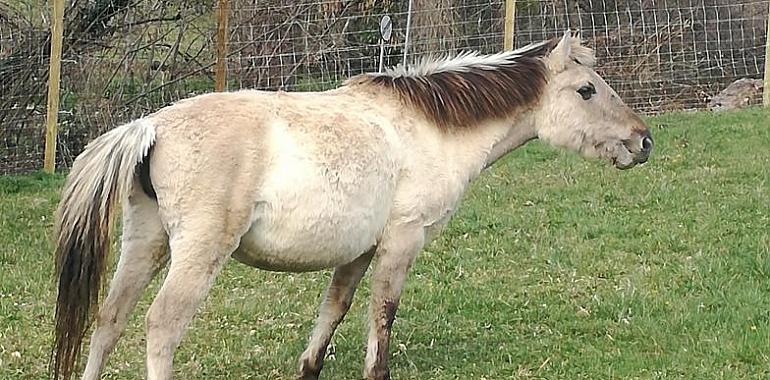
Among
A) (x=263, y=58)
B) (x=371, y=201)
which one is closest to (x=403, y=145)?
(x=371, y=201)

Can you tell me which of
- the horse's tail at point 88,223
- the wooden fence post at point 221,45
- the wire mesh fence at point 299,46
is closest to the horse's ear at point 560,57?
the horse's tail at point 88,223

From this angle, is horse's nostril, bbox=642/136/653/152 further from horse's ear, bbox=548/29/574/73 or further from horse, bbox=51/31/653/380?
horse's ear, bbox=548/29/574/73

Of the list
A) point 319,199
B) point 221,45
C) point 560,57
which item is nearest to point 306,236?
point 319,199

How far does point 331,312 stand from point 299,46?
24.7ft

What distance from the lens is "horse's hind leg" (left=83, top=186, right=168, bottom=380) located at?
4492 mm

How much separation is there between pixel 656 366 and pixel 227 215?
211 centimetres

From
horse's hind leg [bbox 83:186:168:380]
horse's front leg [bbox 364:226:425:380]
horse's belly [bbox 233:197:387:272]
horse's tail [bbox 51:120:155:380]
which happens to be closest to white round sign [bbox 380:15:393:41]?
horse's front leg [bbox 364:226:425:380]

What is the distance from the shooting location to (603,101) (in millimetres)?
5508

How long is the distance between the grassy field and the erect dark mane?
1167 millimetres

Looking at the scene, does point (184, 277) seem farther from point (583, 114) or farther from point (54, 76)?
point (54, 76)

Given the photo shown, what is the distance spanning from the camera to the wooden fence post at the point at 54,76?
1020 centimetres

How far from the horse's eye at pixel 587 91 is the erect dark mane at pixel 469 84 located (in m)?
0.19

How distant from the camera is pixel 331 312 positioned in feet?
16.6

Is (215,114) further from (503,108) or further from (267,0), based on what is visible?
(267,0)
